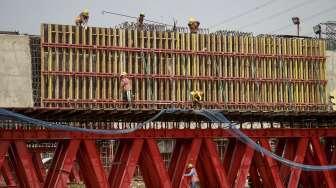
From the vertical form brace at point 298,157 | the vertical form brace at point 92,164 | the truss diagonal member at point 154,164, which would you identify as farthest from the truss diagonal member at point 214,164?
the vertical form brace at point 92,164

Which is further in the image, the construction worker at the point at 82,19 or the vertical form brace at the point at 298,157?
the construction worker at the point at 82,19

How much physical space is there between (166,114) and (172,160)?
2.63m

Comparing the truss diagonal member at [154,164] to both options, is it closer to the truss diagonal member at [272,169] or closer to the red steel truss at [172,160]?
the red steel truss at [172,160]

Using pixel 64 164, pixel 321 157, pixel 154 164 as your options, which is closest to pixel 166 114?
pixel 154 164

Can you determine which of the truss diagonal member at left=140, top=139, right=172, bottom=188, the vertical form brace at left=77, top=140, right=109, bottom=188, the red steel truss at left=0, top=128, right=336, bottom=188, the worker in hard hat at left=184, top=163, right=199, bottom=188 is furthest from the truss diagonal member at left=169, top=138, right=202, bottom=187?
the vertical form brace at left=77, top=140, right=109, bottom=188

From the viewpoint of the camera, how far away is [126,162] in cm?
2541

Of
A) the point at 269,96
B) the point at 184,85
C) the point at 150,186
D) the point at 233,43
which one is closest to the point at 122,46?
the point at 184,85

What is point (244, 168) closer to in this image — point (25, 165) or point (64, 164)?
point (64, 164)

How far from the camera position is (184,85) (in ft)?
191

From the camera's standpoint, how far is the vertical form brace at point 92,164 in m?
24.4

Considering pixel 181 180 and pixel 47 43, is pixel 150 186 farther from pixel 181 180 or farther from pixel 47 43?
pixel 47 43

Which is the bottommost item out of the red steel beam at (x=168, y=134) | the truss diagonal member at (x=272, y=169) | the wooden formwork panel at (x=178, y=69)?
the truss diagonal member at (x=272, y=169)

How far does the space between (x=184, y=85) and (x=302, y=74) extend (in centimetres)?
1439

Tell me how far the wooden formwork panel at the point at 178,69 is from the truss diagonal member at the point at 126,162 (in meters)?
26.1
